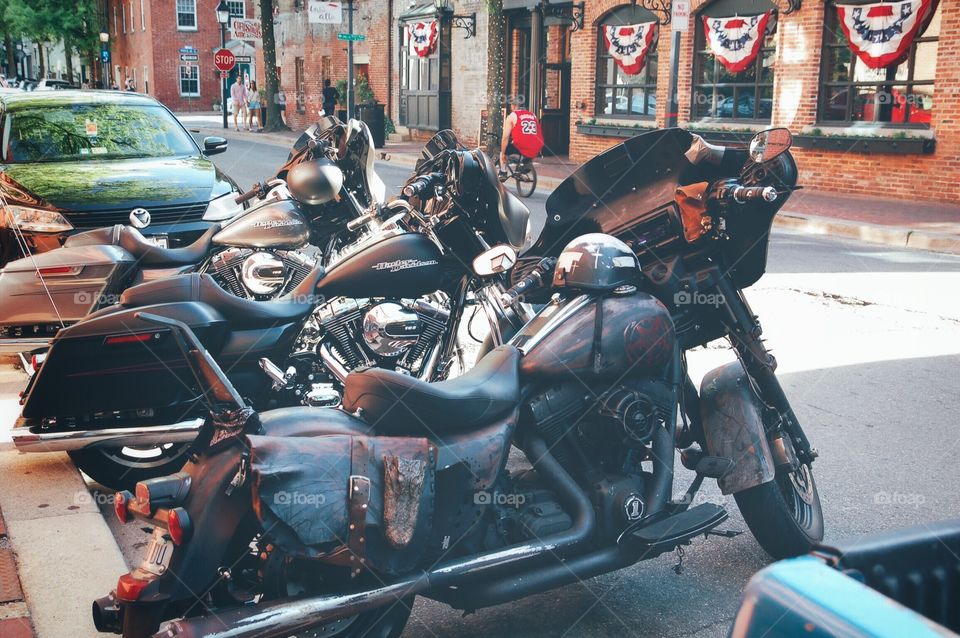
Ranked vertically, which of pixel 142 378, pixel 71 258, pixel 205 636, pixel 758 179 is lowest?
pixel 205 636

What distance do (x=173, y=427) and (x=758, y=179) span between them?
2664 millimetres

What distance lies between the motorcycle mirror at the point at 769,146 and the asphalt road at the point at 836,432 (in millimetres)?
1473

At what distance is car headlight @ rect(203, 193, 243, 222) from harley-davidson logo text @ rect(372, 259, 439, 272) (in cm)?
435

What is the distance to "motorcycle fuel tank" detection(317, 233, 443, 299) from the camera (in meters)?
4.51

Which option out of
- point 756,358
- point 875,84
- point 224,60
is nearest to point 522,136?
point 875,84

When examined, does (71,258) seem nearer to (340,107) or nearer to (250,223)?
(250,223)

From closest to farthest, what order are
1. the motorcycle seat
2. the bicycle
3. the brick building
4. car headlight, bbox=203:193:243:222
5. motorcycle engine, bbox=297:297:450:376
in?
motorcycle engine, bbox=297:297:450:376 → the motorcycle seat → car headlight, bbox=203:193:243:222 → the bicycle → the brick building

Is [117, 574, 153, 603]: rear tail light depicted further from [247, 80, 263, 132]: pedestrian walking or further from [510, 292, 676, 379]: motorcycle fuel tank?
[247, 80, 263, 132]: pedestrian walking

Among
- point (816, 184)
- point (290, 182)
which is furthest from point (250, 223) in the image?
point (816, 184)

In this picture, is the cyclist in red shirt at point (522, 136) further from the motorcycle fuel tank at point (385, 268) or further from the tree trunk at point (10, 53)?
the tree trunk at point (10, 53)

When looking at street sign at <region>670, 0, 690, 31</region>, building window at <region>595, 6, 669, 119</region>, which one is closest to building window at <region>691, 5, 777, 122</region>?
building window at <region>595, 6, 669, 119</region>

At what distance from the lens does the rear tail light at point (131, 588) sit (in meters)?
2.78

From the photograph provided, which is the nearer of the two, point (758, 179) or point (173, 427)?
point (758, 179)

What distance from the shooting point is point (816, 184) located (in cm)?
1862
